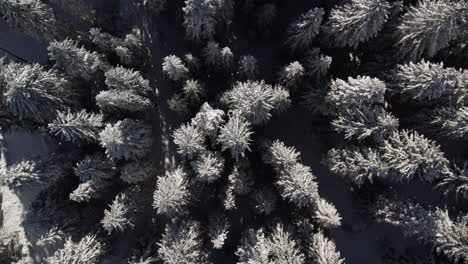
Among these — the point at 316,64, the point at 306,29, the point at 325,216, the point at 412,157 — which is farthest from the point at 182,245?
the point at 306,29

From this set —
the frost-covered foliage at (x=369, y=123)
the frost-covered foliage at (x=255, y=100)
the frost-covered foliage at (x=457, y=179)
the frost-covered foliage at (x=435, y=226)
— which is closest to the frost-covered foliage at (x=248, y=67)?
the frost-covered foliage at (x=255, y=100)

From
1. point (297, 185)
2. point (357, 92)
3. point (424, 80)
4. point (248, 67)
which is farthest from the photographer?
point (248, 67)

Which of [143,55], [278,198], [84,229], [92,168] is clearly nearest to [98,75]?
[143,55]

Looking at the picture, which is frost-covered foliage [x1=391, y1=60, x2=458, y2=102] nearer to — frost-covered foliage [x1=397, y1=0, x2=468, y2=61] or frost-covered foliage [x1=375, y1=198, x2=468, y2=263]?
frost-covered foliage [x1=397, y1=0, x2=468, y2=61]

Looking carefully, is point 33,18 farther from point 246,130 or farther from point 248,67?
point 246,130

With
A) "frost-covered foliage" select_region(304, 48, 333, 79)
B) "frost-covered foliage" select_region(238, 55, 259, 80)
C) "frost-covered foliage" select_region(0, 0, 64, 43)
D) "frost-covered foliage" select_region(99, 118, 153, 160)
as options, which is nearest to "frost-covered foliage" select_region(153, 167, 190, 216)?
"frost-covered foliage" select_region(99, 118, 153, 160)

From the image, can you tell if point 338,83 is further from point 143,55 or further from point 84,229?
point 84,229
